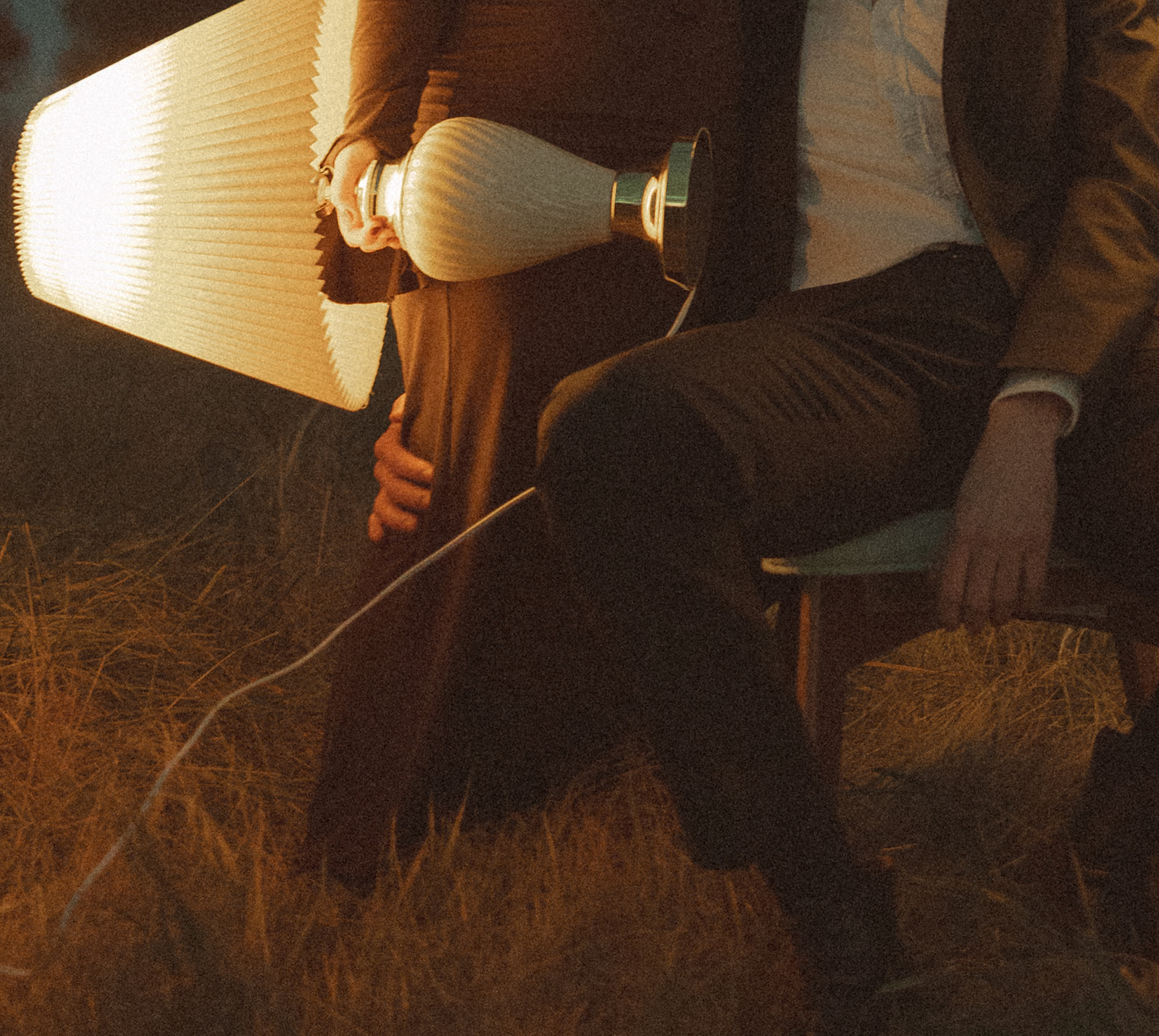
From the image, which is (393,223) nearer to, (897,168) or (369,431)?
(897,168)

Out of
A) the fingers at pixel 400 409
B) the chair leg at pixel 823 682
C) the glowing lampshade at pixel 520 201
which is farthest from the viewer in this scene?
the fingers at pixel 400 409

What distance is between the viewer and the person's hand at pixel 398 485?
110 centimetres

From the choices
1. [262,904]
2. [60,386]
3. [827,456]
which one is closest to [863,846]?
[827,456]

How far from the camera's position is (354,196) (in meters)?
0.88

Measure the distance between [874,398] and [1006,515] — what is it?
15cm

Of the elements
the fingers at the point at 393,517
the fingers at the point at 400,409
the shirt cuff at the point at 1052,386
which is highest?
the shirt cuff at the point at 1052,386

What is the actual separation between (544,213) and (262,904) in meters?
0.73

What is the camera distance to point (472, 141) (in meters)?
0.78

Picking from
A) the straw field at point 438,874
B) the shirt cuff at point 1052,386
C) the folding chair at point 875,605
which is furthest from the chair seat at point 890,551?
the straw field at point 438,874

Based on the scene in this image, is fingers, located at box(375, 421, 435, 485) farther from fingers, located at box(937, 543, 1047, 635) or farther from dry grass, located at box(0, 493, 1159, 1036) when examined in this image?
fingers, located at box(937, 543, 1047, 635)

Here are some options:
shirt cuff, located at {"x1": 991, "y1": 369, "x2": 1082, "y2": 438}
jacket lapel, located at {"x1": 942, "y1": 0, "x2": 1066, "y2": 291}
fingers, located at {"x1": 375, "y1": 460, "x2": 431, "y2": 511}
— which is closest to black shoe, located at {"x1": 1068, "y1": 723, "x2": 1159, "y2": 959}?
shirt cuff, located at {"x1": 991, "y1": 369, "x2": 1082, "y2": 438}

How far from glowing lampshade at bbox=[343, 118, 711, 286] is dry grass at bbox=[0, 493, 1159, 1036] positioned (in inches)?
22.8

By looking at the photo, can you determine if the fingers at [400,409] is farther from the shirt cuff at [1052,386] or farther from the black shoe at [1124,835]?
the black shoe at [1124,835]

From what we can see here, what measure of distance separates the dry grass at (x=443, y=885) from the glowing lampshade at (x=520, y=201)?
1.90ft
